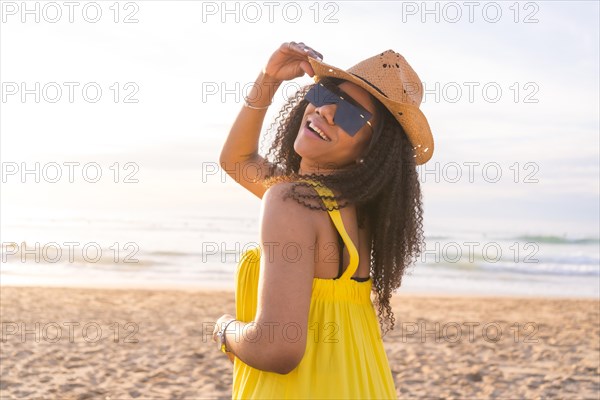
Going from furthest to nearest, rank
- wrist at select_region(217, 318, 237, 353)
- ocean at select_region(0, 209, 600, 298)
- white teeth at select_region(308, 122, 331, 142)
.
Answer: ocean at select_region(0, 209, 600, 298) < white teeth at select_region(308, 122, 331, 142) < wrist at select_region(217, 318, 237, 353)

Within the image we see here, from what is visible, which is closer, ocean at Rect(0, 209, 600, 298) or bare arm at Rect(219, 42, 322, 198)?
bare arm at Rect(219, 42, 322, 198)

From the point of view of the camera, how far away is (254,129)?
2811 mm

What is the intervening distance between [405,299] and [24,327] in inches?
256

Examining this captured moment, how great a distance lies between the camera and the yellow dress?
83.1 inches

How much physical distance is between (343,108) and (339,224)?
41cm

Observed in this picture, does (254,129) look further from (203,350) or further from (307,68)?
(203,350)

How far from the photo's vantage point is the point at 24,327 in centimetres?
962

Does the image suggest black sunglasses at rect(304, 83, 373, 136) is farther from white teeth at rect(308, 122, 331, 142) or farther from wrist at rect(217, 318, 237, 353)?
wrist at rect(217, 318, 237, 353)

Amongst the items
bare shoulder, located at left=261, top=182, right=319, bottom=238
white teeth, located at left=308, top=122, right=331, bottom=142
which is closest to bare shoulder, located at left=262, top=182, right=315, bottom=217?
bare shoulder, located at left=261, top=182, right=319, bottom=238

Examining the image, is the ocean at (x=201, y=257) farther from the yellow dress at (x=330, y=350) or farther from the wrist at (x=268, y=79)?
the yellow dress at (x=330, y=350)

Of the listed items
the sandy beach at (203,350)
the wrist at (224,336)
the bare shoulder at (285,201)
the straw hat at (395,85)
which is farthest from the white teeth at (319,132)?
the sandy beach at (203,350)

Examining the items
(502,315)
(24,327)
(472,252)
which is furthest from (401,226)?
(472,252)


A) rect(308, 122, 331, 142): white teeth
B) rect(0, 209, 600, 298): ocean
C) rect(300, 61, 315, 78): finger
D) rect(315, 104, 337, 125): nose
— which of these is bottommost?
rect(0, 209, 600, 298): ocean

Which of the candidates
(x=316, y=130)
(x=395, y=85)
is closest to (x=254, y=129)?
(x=316, y=130)
